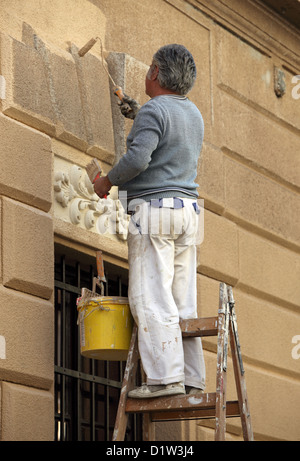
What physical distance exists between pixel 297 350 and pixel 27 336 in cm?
317

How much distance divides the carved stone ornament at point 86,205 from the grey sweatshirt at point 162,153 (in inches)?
36.2

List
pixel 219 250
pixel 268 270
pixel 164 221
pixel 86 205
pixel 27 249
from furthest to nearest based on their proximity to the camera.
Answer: pixel 268 270 → pixel 219 250 → pixel 86 205 → pixel 27 249 → pixel 164 221

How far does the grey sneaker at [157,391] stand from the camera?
538cm

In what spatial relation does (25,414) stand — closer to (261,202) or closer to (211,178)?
(211,178)

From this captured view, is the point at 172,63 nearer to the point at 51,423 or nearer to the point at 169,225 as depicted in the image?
the point at 169,225

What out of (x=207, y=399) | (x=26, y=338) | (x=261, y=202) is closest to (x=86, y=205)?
(x=26, y=338)

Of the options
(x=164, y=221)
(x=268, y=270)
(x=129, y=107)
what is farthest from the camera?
(x=268, y=270)

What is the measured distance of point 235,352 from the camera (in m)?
5.68

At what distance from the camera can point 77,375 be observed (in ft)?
22.0

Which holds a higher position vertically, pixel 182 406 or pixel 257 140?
pixel 257 140

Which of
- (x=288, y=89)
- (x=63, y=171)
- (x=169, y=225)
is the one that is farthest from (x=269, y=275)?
(x=169, y=225)

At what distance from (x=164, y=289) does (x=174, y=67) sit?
49.5 inches

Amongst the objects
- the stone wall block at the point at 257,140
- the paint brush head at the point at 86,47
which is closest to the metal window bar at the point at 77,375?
the paint brush head at the point at 86,47

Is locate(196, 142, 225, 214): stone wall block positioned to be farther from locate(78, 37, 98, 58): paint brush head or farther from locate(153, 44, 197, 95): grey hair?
locate(153, 44, 197, 95): grey hair
